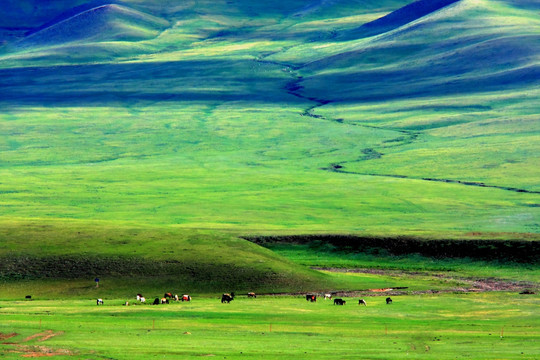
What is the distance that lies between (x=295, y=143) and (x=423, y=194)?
42129mm

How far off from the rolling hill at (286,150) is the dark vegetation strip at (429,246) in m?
2.33

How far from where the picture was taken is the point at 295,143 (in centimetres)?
13775

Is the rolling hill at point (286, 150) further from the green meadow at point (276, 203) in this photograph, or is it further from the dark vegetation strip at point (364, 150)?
the green meadow at point (276, 203)

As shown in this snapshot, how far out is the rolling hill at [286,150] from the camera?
83062mm

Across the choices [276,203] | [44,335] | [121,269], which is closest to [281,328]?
[44,335]

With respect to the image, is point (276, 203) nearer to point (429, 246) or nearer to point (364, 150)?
point (429, 246)

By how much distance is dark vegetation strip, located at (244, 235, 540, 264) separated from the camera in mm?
64625

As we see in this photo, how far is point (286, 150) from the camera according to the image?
13388cm

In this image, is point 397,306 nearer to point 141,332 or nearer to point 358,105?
point 141,332

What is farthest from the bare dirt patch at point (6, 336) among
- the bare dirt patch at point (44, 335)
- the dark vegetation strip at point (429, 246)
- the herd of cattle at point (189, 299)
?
the dark vegetation strip at point (429, 246)

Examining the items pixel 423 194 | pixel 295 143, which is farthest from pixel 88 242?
pixel 295 143

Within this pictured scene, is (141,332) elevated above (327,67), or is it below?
below

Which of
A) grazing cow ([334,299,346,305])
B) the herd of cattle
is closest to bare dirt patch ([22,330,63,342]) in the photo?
the herd of cattle

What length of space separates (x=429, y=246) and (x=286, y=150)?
6817 centimetres
